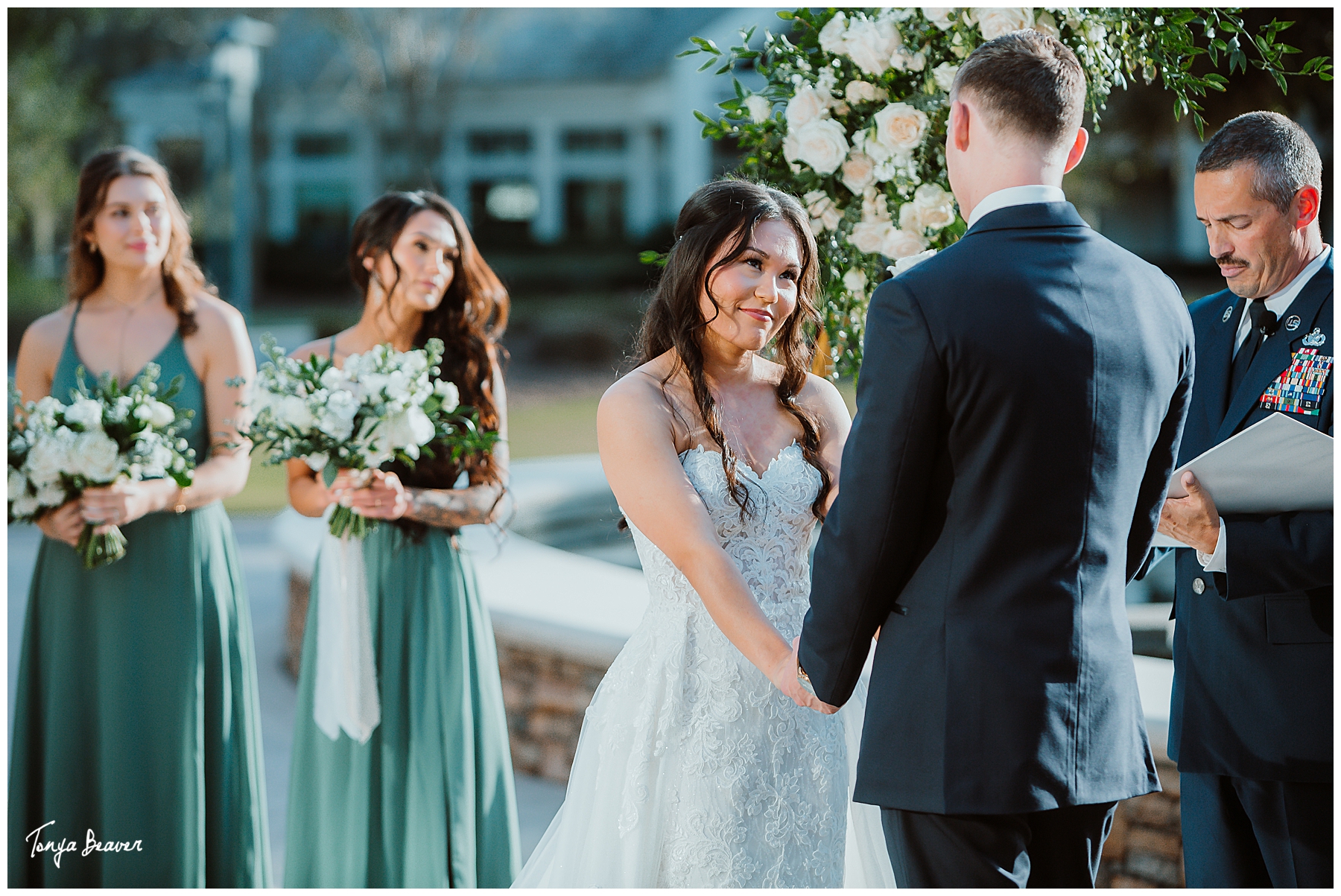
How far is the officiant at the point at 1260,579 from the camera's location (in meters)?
2.75

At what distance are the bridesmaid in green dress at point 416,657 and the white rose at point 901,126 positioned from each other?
1.56 metres

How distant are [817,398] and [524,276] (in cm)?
2678

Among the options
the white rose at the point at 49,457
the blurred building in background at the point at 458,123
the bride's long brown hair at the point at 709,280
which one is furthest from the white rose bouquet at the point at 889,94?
the blurred building in background at the point at 458,123

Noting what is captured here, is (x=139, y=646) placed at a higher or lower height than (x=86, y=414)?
lower

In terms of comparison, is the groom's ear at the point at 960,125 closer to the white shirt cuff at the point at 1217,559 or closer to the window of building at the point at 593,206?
the white shirt cuff at the point at 1217,559

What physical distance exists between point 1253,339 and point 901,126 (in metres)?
1.05

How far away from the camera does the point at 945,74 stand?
3.22 metres

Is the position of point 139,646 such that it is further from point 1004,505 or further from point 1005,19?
point 1005,19

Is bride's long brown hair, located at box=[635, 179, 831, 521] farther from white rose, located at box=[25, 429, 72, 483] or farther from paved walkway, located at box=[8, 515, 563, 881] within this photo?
paved walkway, located at box=[8, 515, 563, 881]

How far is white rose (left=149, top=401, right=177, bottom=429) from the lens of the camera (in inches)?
141

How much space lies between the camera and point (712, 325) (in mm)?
2957

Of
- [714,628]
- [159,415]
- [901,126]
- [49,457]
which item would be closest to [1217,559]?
[714,628]

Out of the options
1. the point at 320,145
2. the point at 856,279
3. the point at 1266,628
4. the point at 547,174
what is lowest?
the point at 1266,628

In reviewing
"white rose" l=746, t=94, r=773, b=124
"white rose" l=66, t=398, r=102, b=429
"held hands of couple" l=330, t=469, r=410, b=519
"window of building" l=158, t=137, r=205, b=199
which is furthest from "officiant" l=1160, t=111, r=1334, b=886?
"window of building" l=158, t=137, r=205, b=199
